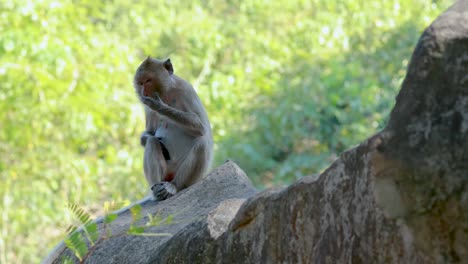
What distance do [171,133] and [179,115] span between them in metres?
0.34

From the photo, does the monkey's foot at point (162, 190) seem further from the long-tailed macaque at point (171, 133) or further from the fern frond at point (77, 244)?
the fern frond at point (77, 244)

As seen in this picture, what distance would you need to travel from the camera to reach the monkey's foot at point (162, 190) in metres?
6.08

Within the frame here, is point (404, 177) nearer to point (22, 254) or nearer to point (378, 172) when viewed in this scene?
point (378, 172)

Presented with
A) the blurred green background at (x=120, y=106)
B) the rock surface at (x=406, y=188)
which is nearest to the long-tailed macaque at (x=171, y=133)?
the rock surface at (x=406, y=188)

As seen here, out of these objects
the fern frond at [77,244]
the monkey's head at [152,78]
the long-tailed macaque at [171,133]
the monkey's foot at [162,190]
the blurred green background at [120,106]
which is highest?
the blurred green background at [120,106]

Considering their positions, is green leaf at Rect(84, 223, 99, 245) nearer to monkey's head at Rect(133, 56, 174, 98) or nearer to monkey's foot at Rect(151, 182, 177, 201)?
monkey's foot at Rect(151, 182, 177, 201)

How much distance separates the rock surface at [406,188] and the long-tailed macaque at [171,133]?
280 cm

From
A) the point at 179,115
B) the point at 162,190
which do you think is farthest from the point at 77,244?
the point at 179,115

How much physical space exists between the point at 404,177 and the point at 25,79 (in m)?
8.90

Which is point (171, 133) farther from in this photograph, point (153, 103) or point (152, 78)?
point (153, 103)

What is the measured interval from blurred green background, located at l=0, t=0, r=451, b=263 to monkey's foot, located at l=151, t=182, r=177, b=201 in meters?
4.64

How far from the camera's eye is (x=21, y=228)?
1108cm

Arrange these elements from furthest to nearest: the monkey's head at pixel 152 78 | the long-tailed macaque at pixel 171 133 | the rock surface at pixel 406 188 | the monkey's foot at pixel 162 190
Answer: the monkey's head at pixel 152 78 → the long-tailed macaque at pixel 171 133 → the monkey's foot at pixel 162 190 → the rock surface at pixel 406 188

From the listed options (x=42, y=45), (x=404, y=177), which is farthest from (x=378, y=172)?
(x=42, y=45)
